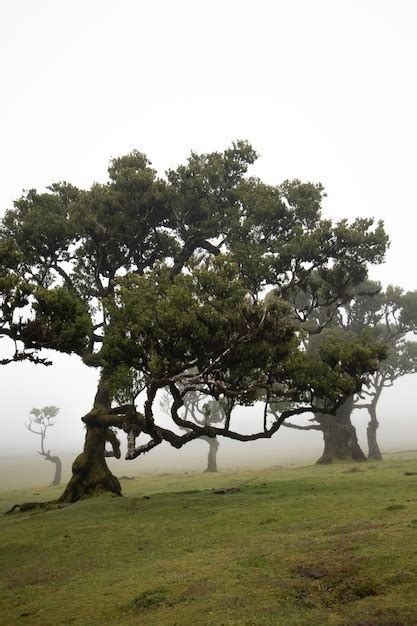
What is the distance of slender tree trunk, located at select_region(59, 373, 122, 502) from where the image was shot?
2764 cm

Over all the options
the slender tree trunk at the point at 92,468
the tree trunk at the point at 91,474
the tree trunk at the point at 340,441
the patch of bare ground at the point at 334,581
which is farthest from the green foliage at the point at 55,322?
the tree trunk at the point at 340,441

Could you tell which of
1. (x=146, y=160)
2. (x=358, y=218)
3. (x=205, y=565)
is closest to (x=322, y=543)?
(x=205, y=565)

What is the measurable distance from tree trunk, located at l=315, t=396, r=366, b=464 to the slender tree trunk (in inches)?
1095

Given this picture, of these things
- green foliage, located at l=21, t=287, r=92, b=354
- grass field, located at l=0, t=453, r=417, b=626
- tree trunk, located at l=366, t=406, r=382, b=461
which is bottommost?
grass field, located at l=0, t=453, r=417, b=626

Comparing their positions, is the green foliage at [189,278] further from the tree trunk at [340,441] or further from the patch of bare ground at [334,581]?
the tree trunk at [340,441]

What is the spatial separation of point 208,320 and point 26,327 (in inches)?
316

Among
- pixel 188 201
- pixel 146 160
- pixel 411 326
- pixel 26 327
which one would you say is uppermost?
pixel 146 160

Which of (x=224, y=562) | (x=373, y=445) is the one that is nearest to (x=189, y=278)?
(x=224, y=562)

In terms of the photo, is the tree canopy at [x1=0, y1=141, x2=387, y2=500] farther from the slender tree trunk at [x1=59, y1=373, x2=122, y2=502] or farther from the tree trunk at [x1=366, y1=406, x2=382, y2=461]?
the tree trunk at [x1=366, y1=406, x2=382, y2=461]

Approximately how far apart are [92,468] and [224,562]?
717 inches

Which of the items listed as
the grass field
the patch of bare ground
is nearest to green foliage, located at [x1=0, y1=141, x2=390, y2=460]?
the grass field

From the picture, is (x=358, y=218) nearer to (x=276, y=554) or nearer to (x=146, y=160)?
(x=146, y=160)

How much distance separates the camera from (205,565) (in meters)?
12.2

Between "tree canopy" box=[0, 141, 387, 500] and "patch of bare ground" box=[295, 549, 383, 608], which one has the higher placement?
"tree canopy" box=[0, 141, 387, 500]
